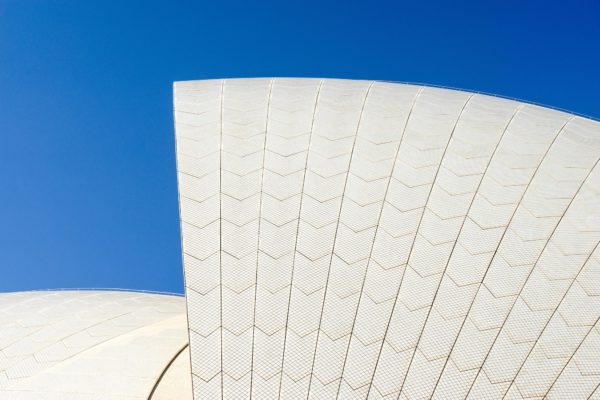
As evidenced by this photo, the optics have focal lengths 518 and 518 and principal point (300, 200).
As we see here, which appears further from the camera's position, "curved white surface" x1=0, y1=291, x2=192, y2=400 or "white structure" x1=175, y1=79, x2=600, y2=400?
"curved white surface" x1=0, y1=291, x2=192, y2=400

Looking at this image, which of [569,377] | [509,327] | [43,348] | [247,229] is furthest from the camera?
[43,348]

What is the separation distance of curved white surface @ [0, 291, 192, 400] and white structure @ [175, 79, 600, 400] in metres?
2.97

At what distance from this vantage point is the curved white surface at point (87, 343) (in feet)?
46.4

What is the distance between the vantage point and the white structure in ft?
39.7

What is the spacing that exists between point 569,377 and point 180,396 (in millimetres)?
9481

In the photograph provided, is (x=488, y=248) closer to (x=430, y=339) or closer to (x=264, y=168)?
(x=430, y=339)

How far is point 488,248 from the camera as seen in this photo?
13.4 meters

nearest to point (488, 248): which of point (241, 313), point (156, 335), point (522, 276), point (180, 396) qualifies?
point (522, 276)

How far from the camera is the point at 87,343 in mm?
19000

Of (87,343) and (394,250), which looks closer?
(394,250)

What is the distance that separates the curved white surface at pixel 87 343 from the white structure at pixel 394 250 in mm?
2969

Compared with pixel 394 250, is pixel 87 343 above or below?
below

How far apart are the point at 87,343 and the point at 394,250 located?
39.7 ft

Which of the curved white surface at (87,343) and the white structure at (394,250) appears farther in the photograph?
the curved white surface at (87,343)
